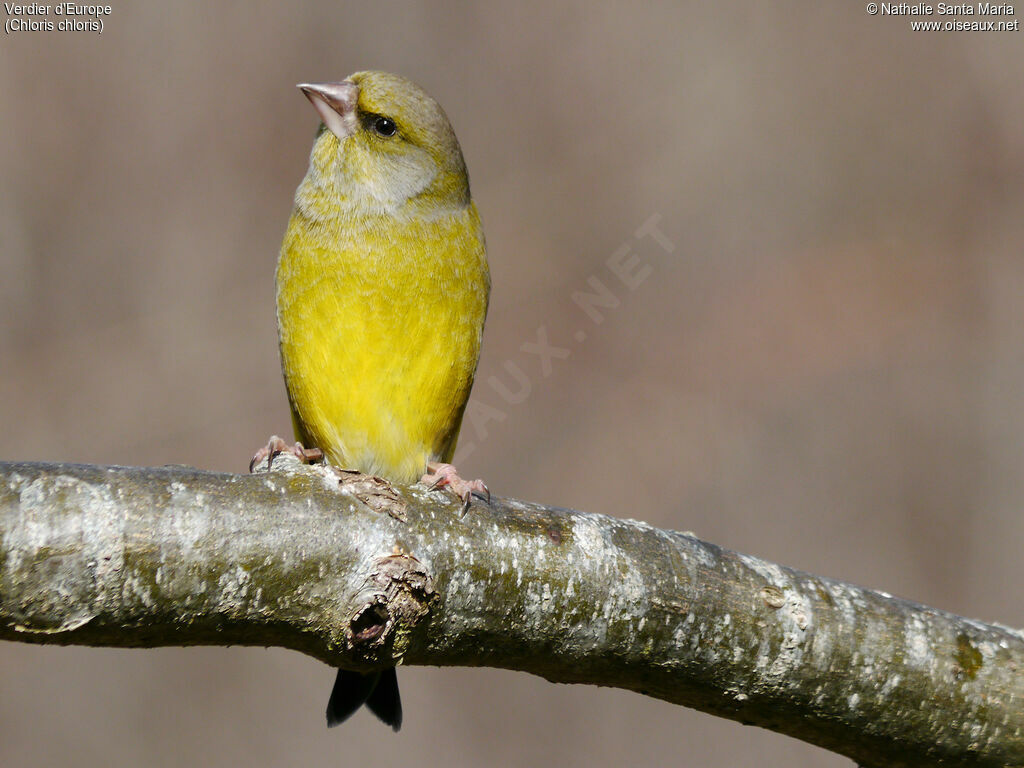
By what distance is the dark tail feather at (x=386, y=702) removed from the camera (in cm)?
380

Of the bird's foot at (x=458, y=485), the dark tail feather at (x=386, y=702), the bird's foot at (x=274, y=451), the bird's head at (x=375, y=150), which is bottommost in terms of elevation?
the dark tail feather at (x=386, y=702)

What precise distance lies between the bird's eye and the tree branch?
1812 mm

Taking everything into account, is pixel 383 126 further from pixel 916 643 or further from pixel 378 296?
pixel 916 643

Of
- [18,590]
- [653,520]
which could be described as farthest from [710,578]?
[653,520]

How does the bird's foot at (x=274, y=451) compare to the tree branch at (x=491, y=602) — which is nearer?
the tree branch at (x=491, y=602)

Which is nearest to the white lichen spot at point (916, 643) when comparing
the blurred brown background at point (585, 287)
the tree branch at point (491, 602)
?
the tree branch at point (491, 602)

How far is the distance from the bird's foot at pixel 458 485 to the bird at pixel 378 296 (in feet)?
0.89

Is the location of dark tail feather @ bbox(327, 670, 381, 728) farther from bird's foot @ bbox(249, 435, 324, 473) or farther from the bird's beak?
the bird's beak

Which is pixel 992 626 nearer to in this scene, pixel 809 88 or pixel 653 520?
pixel 653 520

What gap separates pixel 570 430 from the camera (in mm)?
7266

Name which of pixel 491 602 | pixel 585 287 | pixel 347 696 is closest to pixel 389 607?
pixel 491 602

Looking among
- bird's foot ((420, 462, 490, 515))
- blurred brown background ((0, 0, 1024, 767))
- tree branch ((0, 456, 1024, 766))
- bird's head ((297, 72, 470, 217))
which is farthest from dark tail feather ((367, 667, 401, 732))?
blurred brown background ((0, 0, 1024, 767))

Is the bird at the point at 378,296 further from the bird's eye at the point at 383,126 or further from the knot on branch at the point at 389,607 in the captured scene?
the knot on branch at the point at 389,607

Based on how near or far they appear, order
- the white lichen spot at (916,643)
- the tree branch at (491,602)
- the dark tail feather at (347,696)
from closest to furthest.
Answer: the tree branch at (491,602) < the white lichen spot at (916,643) < the dark tail feather at (347,696)
